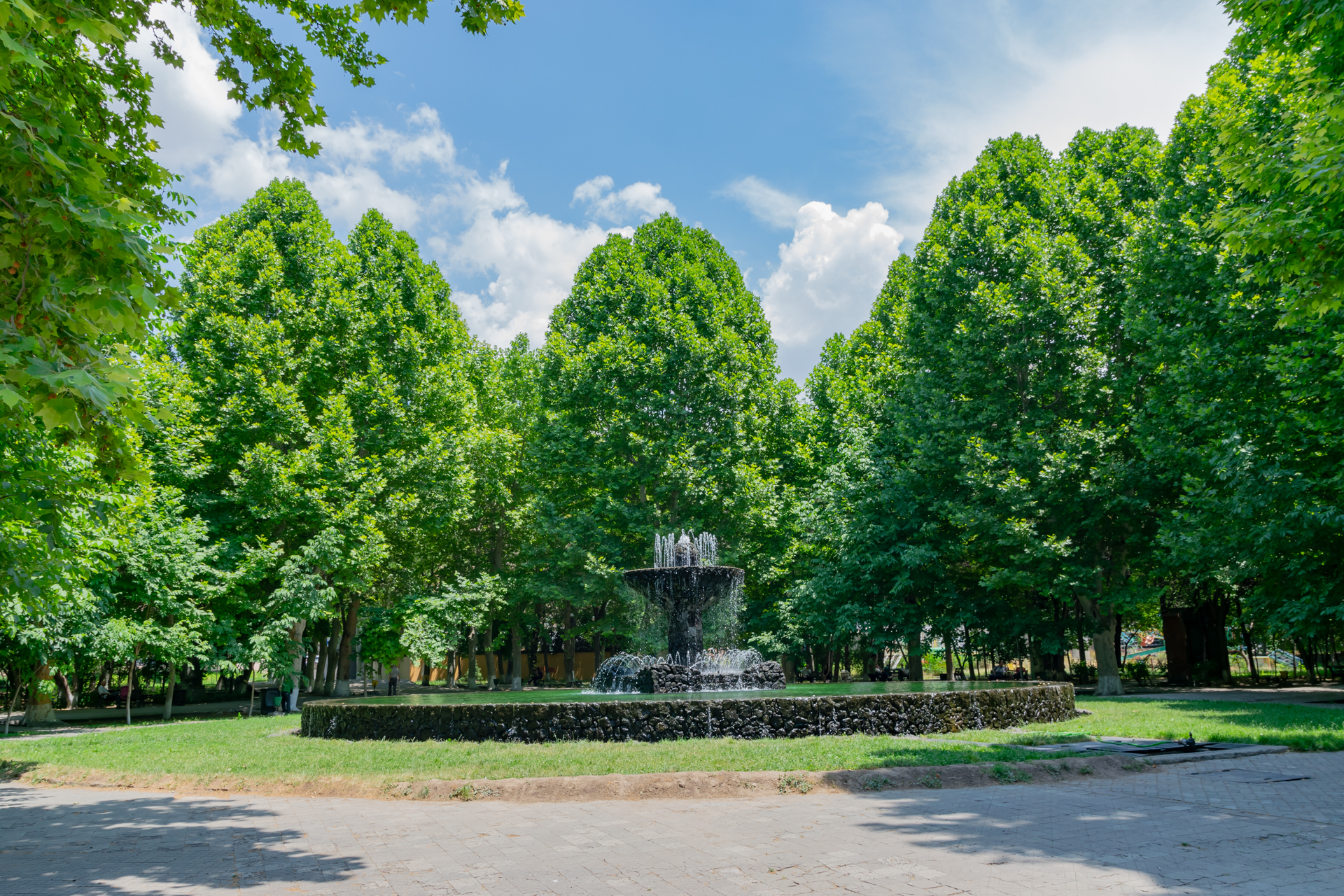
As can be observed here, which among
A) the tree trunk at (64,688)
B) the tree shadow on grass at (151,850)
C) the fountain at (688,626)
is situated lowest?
the tree trunk at (64,688)

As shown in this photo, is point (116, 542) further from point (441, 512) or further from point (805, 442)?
point (805, 442)

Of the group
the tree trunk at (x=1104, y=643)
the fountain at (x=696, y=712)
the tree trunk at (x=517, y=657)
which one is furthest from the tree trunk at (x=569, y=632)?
the tree trunk at (x=1104, y=643)

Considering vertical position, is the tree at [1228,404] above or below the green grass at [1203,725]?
above

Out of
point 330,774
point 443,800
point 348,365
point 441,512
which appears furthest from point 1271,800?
point 348,365

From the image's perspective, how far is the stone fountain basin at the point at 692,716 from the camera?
11.7m

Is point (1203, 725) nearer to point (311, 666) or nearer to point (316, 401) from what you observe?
point (316, 401)

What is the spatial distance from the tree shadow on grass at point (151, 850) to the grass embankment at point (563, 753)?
57.5 inches

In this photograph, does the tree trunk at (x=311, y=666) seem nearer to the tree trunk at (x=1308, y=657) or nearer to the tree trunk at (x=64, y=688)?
the tree trunk at (x=64, y=688)

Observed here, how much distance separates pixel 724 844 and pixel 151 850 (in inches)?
183

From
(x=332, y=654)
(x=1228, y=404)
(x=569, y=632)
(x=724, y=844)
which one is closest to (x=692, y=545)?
(x=569, y=632)

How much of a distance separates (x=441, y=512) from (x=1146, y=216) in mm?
23935

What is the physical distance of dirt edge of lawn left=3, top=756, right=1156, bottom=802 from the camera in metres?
8.36

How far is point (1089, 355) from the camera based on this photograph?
2291 cm

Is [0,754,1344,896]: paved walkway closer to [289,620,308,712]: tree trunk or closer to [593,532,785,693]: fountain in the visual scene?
[593,532,785,693]: fountain
